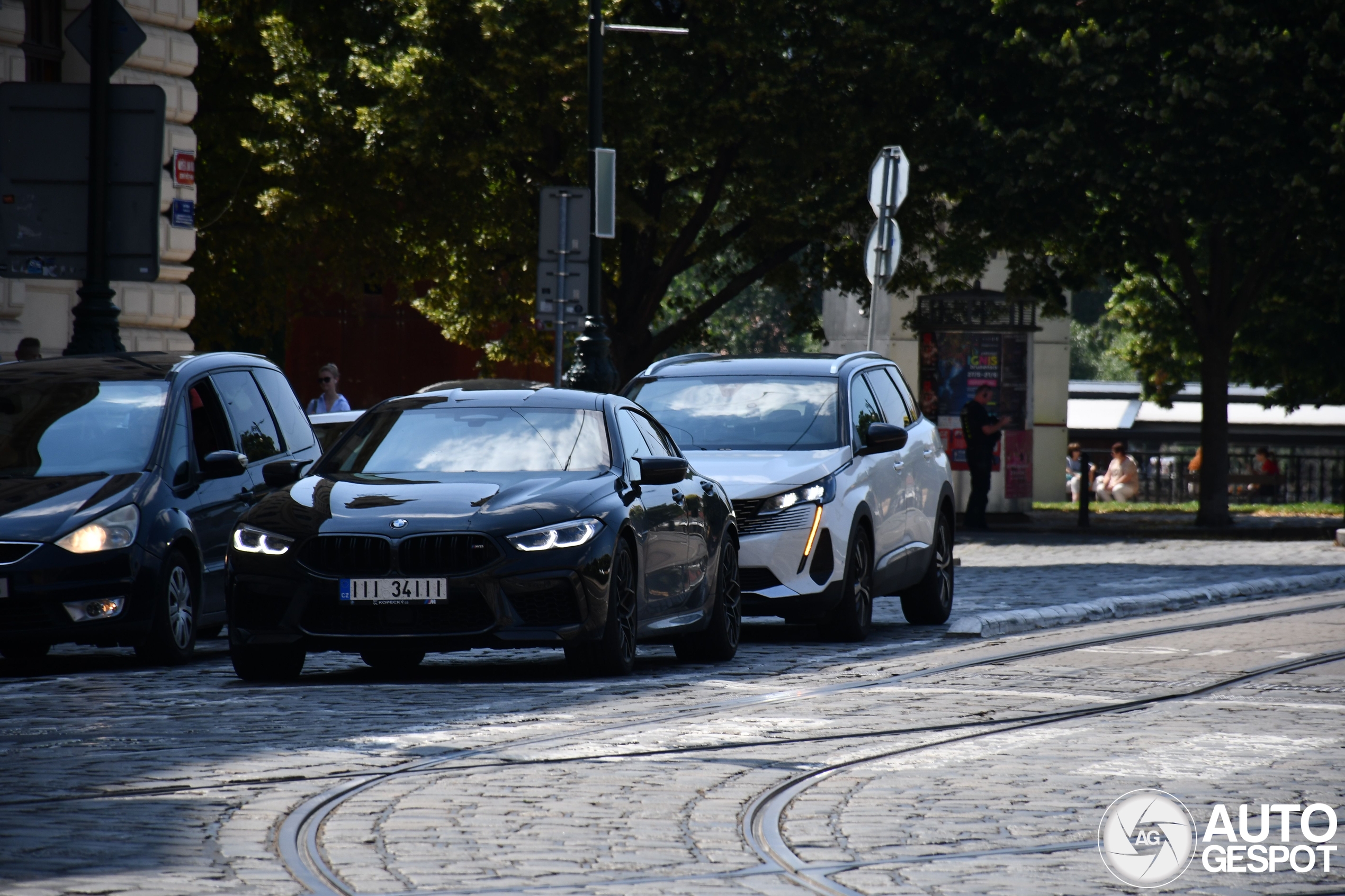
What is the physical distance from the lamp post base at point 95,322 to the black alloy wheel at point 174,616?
3.37 metres

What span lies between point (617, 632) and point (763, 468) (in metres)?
2.93

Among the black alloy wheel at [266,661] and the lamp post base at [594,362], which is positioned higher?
the lamp post base at [594,362]

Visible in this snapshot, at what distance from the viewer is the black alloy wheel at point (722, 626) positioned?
1209 cm

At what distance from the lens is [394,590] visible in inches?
406

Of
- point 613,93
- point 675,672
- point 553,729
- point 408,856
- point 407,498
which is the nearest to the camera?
point 408,856

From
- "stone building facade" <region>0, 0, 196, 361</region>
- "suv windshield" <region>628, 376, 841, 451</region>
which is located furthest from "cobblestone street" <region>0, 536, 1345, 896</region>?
"stone building facade" <region>0, 0, 196, 361</region>

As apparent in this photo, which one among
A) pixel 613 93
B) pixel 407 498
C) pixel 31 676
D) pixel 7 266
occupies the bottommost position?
pixel 31 676

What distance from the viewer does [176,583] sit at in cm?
1179

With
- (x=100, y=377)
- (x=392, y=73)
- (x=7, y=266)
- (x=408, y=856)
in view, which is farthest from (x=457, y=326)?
(x=408, y=856)

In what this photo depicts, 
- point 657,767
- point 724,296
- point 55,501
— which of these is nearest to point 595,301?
point 724,296

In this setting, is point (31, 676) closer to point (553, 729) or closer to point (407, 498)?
point (407, 498)

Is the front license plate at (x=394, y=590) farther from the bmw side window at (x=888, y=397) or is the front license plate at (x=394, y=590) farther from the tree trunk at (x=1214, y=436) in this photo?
the tree trunk at (x=1214, y=436)

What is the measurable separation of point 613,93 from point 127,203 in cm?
1497

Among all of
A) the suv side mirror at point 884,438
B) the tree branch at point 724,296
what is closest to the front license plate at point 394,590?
the suv side mirror at point 884,438
